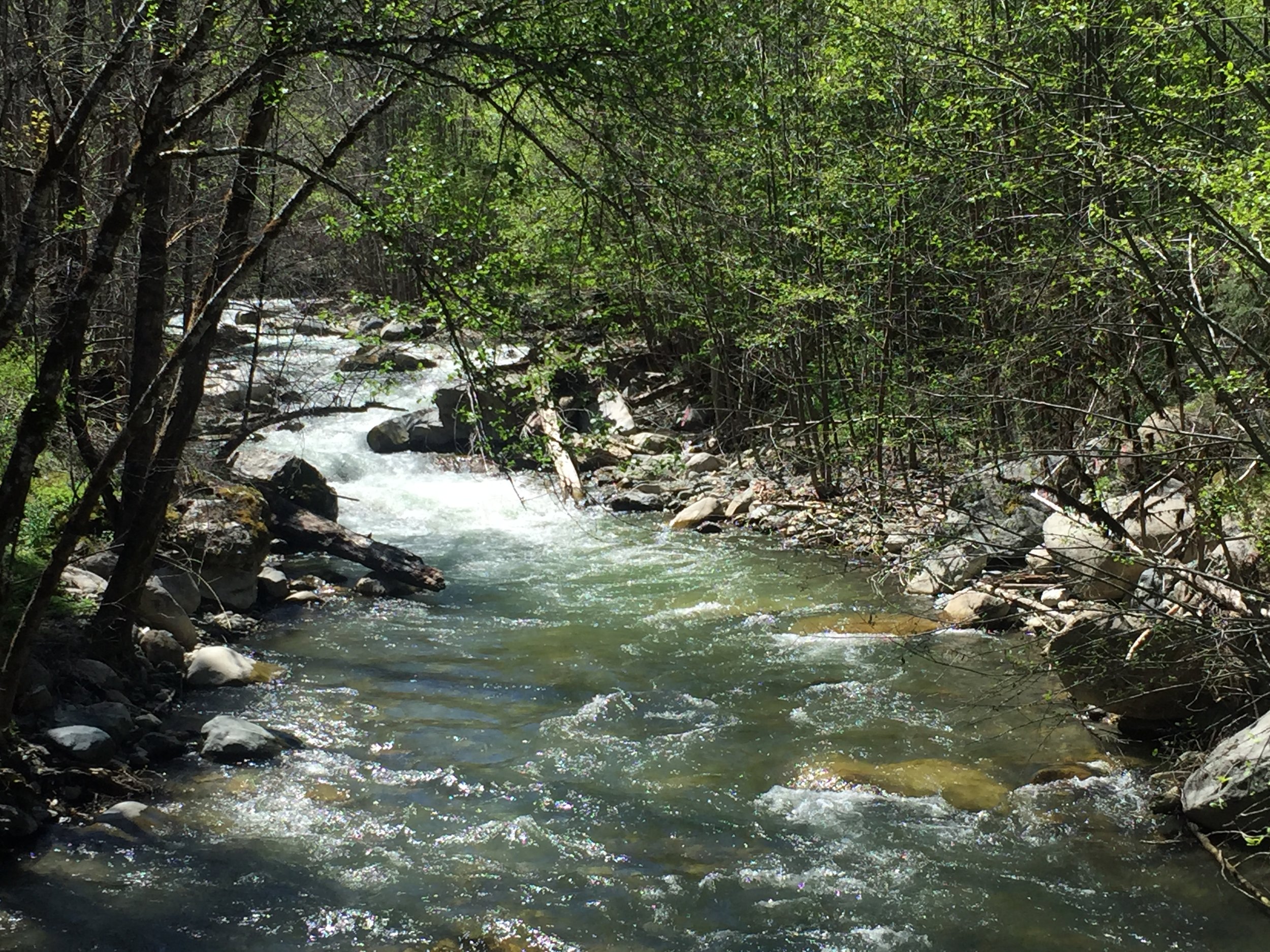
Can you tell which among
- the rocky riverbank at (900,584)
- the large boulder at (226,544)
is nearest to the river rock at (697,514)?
the rocky riverbank at (900,584)

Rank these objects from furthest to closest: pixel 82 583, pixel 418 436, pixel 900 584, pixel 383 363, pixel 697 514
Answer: pixel 418 436 → pixel 697 514 → pixel 900 584 → pixel 82 583 → pixel 383 363

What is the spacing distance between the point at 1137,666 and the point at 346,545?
828cm

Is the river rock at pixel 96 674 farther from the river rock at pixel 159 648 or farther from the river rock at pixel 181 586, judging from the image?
the river rock at pixel 181 586

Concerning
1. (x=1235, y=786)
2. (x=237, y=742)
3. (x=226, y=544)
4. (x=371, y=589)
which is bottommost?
(x=237, y=742)

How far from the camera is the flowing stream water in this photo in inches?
201

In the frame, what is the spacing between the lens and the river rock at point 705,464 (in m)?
16.7

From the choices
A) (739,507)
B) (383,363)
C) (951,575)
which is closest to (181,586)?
(383,363)

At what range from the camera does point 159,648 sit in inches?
323

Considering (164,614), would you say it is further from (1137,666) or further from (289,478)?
(1137,666)

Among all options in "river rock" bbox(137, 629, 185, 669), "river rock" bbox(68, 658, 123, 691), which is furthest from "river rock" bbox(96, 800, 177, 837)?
"river rock" bbox(137, 629, 185, 669)

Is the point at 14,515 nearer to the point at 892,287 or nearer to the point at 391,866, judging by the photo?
the point at 391,866

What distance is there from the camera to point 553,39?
5098mm

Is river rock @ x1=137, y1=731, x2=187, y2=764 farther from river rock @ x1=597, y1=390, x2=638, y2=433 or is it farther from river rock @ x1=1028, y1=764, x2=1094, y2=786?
river rock @ x1=597, y1=390, x2=638, y2=433

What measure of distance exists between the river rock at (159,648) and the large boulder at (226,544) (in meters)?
1.25
